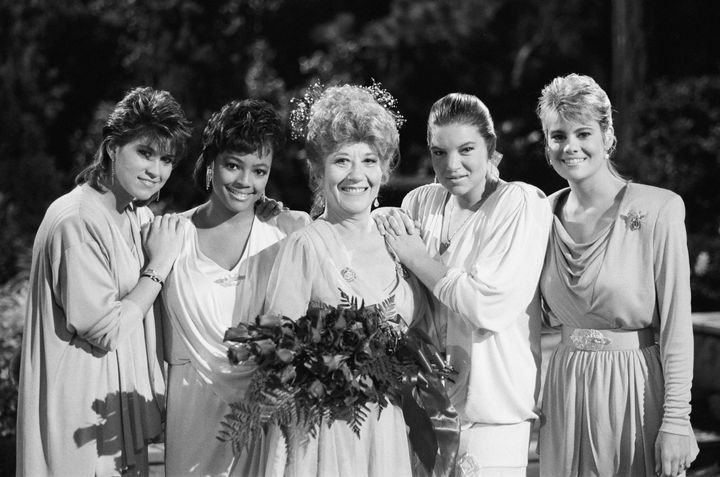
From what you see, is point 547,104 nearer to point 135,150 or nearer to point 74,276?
point 135,150

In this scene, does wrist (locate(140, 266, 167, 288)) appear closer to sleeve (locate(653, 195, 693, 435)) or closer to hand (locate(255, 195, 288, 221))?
hand (locate(255, 195, 288, 221))

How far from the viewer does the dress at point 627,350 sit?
331 centimetres

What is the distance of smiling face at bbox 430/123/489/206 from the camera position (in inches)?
138

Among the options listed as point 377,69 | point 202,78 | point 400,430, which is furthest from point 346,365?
point 377,69

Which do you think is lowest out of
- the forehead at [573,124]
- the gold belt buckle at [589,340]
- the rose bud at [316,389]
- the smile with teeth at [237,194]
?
the rose bud at [316,389]

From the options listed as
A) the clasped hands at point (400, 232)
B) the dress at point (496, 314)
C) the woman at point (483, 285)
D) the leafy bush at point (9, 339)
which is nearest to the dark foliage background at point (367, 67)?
the leafy bush at point (9, 339)

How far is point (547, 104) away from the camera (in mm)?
3557

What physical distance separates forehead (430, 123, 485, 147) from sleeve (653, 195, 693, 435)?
0.74 metres

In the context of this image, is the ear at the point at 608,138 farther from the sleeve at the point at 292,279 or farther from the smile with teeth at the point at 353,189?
the sleeve at the point at 292,279

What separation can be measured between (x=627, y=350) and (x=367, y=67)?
476 inches

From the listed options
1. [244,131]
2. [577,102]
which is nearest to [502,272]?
[577,102]

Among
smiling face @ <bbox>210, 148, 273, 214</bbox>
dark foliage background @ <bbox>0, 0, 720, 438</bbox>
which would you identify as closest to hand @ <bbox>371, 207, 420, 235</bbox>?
smiling face @ <bbox>210, 148, 273, 214</bbox>

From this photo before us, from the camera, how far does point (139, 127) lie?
3.53m

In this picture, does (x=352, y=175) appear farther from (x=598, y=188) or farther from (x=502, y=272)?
(x=598, y=188)
